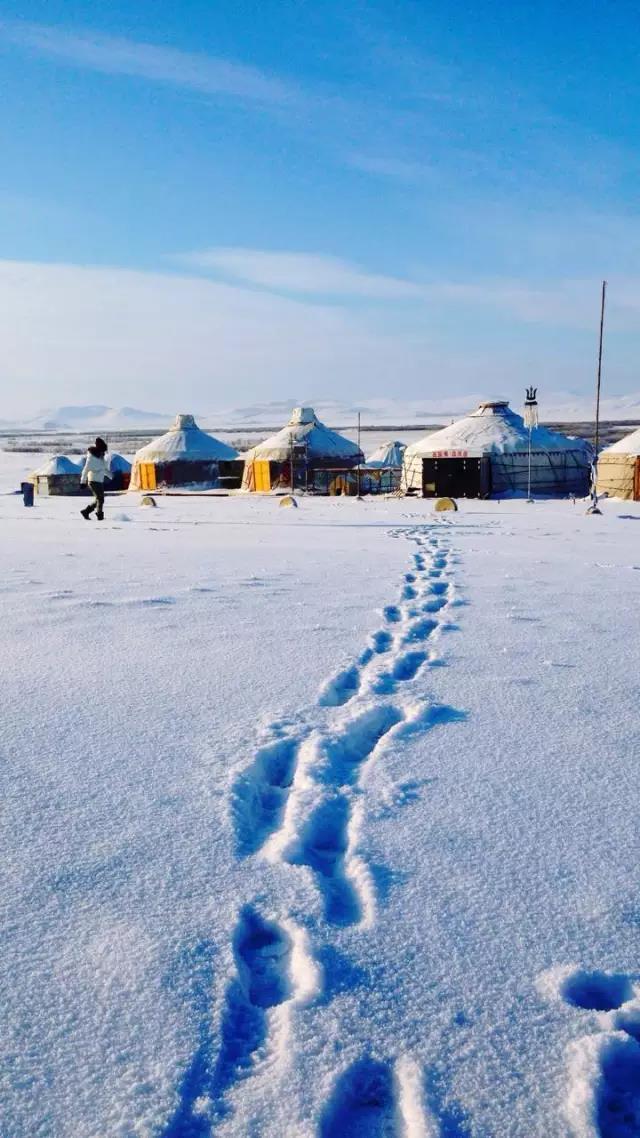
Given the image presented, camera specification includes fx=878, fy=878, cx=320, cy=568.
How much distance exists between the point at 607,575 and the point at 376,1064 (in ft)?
22.4

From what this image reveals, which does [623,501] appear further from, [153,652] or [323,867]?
[323,867]

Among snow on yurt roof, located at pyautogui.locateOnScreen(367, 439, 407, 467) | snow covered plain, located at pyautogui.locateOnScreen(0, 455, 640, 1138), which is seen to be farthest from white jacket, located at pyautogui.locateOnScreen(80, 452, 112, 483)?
snow on yurt roof, located at pyautogui.locateOnScreen(367, 439, 407, 467)

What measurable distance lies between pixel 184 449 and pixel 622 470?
17.7m

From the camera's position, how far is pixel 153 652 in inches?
182

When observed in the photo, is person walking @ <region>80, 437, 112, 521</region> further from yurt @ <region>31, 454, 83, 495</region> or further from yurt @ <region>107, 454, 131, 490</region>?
yurt @ <region>107, 454, 131, 490</region>

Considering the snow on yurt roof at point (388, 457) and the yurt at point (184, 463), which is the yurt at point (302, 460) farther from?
the snow on yurt roof at point (388, 457)

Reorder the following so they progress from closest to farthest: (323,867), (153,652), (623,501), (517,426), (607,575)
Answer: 1. (323,867)
2. (153,652)
3. (607,575)
4. (623,501)
5. (517,426)

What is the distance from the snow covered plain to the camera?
1.51 metres

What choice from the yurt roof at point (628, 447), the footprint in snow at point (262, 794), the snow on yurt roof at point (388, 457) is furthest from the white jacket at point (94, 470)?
the snow on yurt roof at point (388, 457)

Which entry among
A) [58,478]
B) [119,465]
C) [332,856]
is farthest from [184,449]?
[332,856]

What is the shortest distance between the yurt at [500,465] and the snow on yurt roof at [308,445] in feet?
19.1

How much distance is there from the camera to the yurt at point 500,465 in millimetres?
27641

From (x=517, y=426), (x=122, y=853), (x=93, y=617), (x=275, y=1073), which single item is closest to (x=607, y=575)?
(x=93, y=617)

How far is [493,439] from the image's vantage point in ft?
93.0
